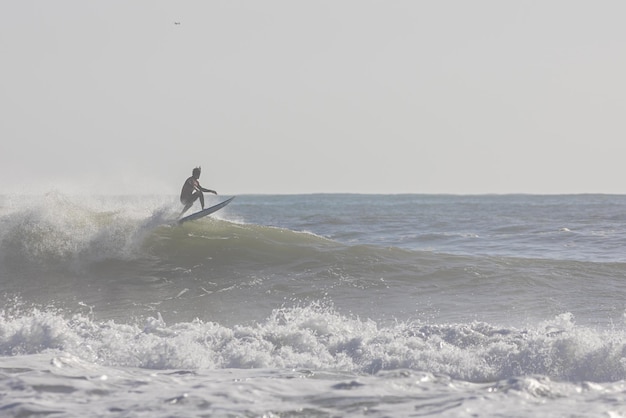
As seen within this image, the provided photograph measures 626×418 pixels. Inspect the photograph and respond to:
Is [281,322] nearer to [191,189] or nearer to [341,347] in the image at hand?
[341,347]

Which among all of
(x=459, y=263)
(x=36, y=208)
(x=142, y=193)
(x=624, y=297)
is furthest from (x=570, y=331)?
(x=142, y=193)

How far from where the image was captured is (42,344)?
30.9ft

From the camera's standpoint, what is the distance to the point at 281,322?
35.0 ft

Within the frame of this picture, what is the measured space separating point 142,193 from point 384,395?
16303mm

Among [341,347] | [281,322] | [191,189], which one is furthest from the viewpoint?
[191,189]

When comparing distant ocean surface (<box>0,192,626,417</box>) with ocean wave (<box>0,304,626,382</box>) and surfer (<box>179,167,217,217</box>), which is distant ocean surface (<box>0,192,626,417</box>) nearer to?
ocean wave (<box>0,304,626,382</box>)

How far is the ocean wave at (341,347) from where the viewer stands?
8211 mm

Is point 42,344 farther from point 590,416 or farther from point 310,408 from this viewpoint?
point 590,416

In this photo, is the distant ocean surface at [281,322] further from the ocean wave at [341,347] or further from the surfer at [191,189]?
the surfer at [191,189]

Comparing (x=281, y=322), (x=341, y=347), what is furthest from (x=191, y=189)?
(x=341, y=347)

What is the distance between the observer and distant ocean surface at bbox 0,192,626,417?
700 centimetres

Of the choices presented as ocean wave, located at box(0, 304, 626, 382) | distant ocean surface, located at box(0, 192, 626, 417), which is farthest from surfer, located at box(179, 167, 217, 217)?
ocean wave, located at box(0, 304, 626, 382)

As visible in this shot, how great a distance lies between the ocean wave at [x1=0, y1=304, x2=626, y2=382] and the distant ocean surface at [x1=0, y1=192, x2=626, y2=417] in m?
0.03

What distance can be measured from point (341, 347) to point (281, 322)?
1.78 m
